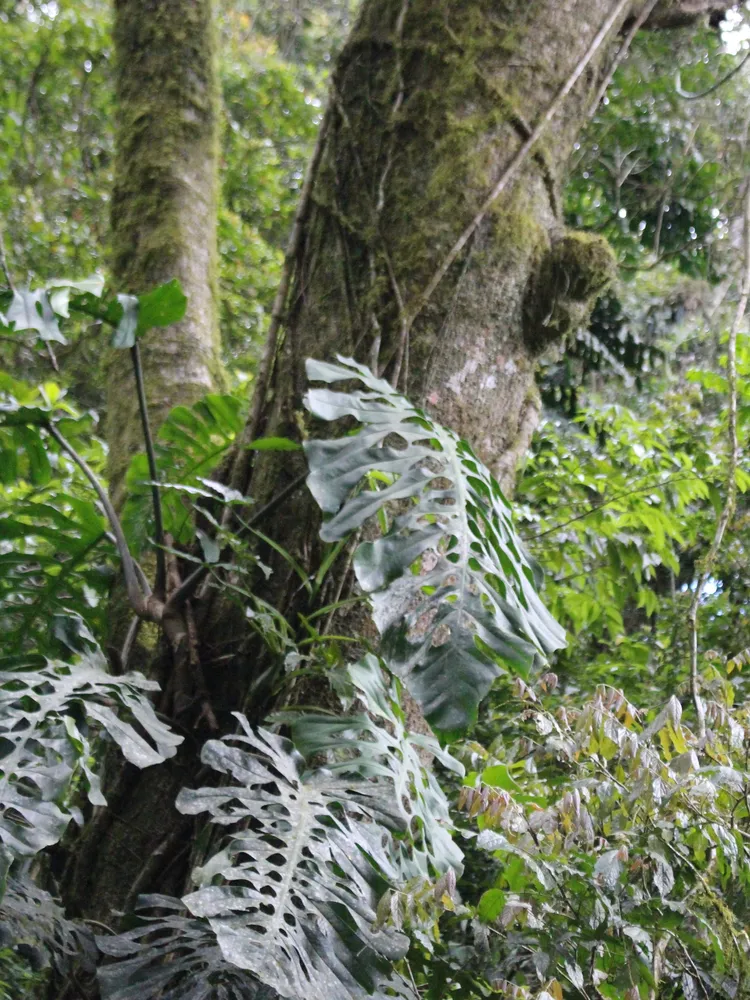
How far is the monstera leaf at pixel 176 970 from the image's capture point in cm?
109

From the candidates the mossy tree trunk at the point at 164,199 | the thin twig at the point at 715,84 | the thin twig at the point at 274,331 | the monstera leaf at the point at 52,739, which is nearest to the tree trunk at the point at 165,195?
the mossy tree trunk at the point at 164,199

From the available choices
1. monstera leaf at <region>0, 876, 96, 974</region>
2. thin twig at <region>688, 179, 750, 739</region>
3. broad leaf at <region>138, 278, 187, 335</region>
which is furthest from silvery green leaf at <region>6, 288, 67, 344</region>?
thin twig at <region>688, 179, 750, 739</region>

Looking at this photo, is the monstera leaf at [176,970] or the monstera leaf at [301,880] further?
the monstera leaf at [176,970]

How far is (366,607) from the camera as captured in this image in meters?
1.48

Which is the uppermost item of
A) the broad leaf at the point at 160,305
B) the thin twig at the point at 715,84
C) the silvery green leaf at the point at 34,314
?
the thin twig at the point at 715,84

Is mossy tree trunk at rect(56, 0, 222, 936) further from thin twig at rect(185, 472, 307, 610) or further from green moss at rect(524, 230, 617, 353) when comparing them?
green moss at rect(524, 230, 617, 353)

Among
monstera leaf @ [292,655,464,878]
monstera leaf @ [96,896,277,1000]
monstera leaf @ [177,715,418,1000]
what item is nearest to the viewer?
monstera leaf @ [177,715,418,1000]

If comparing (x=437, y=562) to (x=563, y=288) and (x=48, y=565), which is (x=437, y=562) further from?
(x=48, y=565)

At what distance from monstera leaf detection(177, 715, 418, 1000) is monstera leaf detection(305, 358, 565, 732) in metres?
0.27

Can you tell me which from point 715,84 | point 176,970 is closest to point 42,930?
Result: point 176,970

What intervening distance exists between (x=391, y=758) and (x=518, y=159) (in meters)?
1.12

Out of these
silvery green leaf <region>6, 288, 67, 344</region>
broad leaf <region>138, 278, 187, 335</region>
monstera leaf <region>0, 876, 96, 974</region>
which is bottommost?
monstera leaf <region>0, 876, 96, 974</region>

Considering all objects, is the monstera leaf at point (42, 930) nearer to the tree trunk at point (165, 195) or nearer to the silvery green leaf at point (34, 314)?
the silvery green leaf at point (34, 314)

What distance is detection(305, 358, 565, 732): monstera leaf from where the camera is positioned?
0.99 metres
